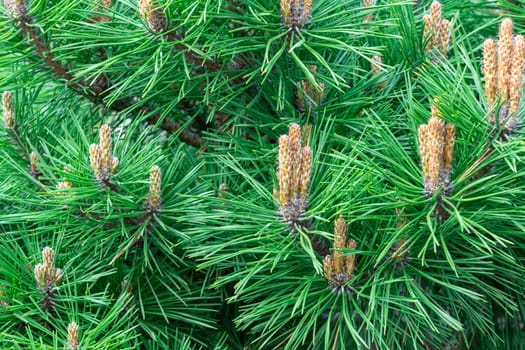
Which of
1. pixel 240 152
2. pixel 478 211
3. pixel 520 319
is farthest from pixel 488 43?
pixel 520 319

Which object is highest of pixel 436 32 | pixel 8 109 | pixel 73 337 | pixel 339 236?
pixel 436 32

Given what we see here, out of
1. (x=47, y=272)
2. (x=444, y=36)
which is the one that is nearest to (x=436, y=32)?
(x=444, y=36)

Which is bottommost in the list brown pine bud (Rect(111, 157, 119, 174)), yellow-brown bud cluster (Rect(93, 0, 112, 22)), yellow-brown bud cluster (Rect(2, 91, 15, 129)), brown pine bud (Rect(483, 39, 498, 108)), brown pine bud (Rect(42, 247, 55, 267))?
brown pine bud (Rect(42, 247, 55, 267))

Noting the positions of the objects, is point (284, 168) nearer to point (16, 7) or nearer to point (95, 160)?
point (95, 160)

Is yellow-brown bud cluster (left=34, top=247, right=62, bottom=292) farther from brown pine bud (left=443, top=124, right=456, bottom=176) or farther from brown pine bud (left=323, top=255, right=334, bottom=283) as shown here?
brown pine bud (left=443, top=124, right=456, bottom=176)

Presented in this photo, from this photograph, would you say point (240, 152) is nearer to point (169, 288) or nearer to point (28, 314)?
point (169, 288)

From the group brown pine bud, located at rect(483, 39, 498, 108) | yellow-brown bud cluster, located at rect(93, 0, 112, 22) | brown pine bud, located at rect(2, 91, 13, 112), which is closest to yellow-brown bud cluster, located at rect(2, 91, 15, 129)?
brown pine bud, located at rect(2, 91, 13, 112)
